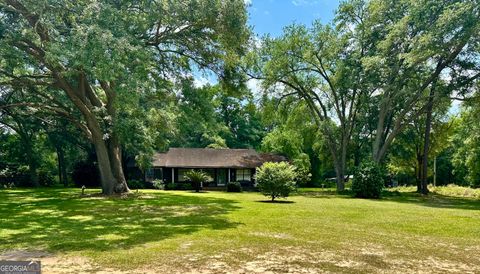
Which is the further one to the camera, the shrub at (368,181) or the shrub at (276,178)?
the shrub at (368,181)

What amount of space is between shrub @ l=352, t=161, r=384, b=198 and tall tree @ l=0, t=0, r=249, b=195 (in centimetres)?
1181

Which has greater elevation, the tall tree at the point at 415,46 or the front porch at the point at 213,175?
the tall tree at the point at 415,46

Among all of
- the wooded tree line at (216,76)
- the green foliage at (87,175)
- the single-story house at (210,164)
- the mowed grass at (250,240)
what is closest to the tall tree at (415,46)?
the wooded tree line at (216,76)

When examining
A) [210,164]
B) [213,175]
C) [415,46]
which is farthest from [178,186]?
[415,46]

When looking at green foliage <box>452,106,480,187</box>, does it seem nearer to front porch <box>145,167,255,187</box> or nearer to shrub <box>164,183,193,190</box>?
front porch <box>145,167,255,187</box>

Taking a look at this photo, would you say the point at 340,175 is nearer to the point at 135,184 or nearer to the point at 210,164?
the point at 210,164

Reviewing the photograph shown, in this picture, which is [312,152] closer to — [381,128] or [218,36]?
[381,128]

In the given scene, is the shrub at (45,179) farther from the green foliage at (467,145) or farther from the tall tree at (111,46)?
the green foliage at (467,145)

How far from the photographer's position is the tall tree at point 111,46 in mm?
12625

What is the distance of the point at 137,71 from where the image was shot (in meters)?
14.4

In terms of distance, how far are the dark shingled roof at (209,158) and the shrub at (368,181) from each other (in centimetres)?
1315

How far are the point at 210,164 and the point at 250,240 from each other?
1156 inches

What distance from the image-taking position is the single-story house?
124ft

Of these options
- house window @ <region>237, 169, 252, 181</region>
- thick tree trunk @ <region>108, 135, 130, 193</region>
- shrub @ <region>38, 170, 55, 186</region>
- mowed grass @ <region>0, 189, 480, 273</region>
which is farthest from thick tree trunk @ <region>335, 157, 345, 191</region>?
shrub @ <region>38, 170, 55, 186</region>
